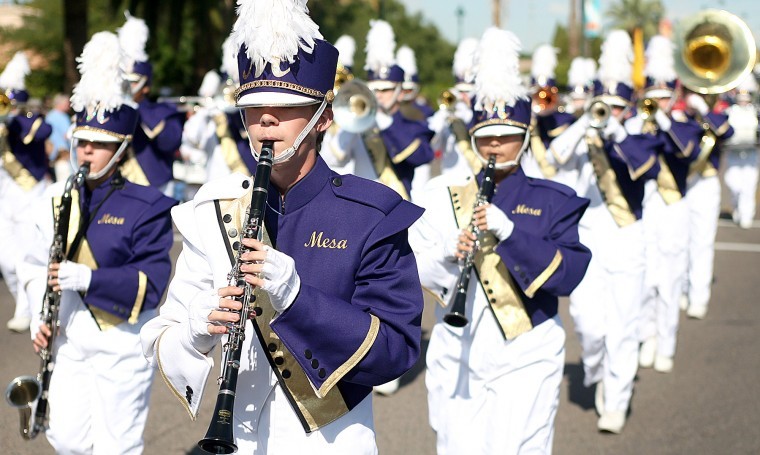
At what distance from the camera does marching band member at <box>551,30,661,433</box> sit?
7.60m

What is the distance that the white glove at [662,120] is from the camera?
978 cm

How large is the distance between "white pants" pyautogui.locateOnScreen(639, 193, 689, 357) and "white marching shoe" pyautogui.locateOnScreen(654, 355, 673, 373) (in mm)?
34

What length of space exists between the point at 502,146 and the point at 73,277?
2116 millimetres

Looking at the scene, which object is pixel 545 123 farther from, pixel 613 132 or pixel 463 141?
pixel 613 132

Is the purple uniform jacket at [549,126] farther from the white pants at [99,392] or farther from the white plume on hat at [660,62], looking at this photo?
the white pants at [99,392]

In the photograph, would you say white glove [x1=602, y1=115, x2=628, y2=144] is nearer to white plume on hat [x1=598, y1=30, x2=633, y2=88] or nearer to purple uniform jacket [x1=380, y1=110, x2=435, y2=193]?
white plume on hat [x1=598, y1=30, x2=633, y2=88]

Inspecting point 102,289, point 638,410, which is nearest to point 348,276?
point 102,289

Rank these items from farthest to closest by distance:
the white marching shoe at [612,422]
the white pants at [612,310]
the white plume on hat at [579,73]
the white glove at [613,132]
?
the white plume on hat at [579,73]
the white glove at [613,132]
the white pants at [612,310]
the white marching shoe at [612,422]

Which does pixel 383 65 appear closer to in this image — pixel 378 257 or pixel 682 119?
pixel 682 119

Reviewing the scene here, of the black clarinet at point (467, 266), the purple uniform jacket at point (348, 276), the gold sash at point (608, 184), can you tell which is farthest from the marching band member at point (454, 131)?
the purple uniform jacket at point (348, 276)

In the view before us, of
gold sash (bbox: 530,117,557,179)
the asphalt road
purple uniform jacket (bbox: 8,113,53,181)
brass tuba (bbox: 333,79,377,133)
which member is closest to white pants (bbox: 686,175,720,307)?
the asphalt road

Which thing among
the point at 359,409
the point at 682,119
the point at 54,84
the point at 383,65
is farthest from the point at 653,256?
the point at 54,84

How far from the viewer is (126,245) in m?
5.29

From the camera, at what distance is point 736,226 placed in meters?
19.0
